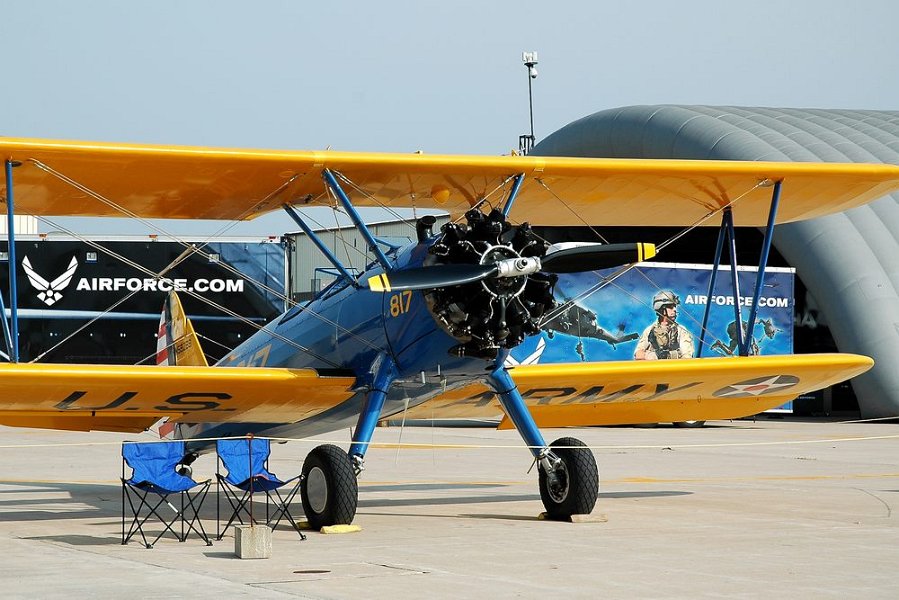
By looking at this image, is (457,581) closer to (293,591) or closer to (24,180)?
(293,591)

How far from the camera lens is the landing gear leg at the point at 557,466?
10.3 metres

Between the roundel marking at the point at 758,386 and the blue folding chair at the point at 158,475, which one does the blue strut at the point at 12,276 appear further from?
the roundel marking at the point at 758,386

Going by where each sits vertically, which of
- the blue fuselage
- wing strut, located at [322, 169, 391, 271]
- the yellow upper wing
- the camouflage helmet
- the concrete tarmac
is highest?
the camouflage helmet

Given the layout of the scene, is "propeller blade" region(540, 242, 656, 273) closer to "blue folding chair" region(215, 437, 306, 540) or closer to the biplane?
the biplane

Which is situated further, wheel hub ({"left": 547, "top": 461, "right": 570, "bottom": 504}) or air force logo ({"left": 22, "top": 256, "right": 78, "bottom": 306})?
air force logo ({"left": 22, "top": 256, "right": 78, "bottom": 306})

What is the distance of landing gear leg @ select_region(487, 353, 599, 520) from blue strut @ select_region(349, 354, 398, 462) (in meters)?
0.88

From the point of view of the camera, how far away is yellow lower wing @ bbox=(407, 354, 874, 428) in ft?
37.4

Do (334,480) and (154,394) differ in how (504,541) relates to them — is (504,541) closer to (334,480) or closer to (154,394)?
(334,480)

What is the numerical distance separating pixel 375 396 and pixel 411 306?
897 mm

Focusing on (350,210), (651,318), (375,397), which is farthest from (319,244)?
(651,318)

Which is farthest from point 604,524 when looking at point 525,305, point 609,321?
point 609,321

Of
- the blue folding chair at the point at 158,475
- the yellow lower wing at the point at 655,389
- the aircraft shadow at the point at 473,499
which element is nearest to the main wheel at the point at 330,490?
the blue folding chair at the point at 158,475

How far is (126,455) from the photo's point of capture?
380 inches

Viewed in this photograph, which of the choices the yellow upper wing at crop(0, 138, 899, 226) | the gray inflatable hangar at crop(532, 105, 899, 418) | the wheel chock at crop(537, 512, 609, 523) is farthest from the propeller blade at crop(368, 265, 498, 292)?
the gray inflatable hangar at crop(532, 105, 899, 418)
